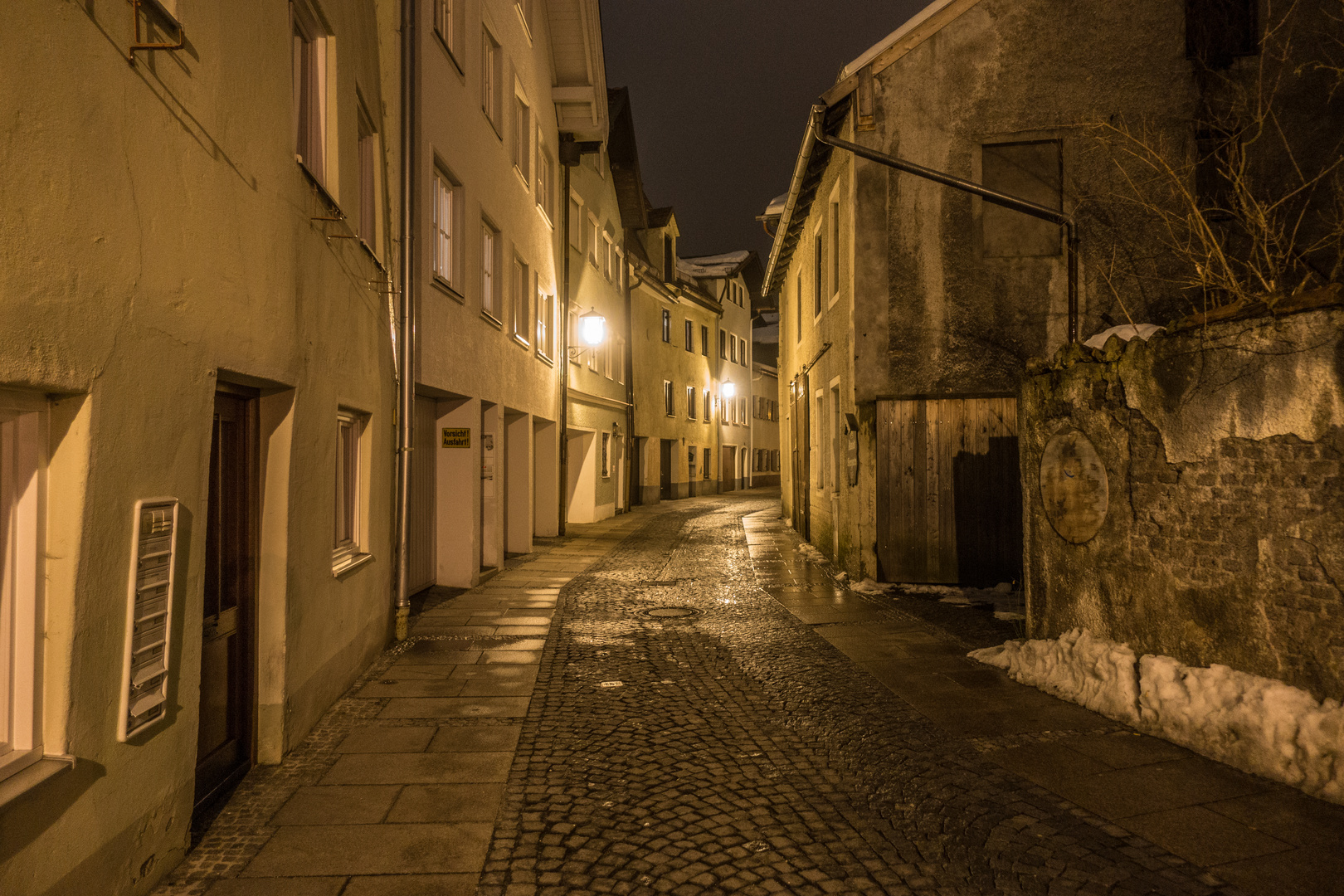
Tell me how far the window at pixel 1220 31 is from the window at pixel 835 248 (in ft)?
15.1

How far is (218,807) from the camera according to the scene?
14.1ft

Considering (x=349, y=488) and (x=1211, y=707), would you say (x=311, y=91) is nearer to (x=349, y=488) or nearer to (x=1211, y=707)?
→ (x=349, y=488)

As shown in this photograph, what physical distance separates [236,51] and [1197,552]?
5.90 metres

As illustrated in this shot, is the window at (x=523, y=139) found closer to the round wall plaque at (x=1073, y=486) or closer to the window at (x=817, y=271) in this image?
the window at (x=817, y=271)

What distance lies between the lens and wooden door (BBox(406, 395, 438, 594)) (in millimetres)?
10156

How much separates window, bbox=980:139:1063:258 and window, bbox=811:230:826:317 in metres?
3.31

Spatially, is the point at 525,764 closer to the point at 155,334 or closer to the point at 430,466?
the point at 155,334

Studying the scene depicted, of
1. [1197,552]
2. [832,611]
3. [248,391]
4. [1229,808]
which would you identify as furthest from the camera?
[832,611]

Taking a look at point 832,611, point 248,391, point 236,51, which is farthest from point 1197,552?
point 236,51

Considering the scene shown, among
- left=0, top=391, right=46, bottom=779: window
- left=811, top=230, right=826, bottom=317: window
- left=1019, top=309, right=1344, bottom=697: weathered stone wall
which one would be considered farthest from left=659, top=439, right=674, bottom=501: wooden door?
left=0, top=391, right=46, bottom=779: window

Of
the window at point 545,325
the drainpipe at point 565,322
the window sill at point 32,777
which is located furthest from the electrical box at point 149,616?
the drainpipe at point 565,322

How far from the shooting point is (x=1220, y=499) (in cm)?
513

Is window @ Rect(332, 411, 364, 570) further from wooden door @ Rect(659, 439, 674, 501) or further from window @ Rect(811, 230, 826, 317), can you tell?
wooden door @ Rect(659, 439, 674, 501)

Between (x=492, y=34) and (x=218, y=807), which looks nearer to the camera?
(x=218, y=807)
